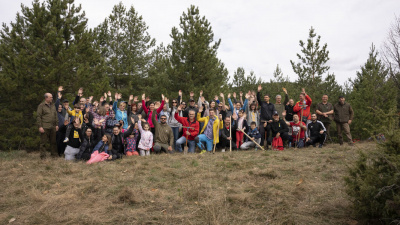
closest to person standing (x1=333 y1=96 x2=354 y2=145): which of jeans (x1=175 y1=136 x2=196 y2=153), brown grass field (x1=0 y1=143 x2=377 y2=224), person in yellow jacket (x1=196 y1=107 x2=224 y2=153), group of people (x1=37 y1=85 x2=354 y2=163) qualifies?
group of people (x1=37 y1=85 x2=354 y2=163)

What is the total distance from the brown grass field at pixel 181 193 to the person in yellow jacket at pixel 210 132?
256 cm

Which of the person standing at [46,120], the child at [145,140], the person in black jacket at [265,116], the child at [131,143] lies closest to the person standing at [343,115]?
the person in black jacket at [265,116]

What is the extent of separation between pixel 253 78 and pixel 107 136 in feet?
61.8

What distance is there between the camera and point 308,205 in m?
4.09

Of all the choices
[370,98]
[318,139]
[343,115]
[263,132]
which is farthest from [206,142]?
[370,98]

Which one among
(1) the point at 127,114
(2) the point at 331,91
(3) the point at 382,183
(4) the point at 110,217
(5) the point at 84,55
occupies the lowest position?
(4) the point at 110,217

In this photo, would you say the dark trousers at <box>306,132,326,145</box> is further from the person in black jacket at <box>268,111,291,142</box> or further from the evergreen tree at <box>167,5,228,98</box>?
the evergreen tree at <box>167,5,228,98</box>

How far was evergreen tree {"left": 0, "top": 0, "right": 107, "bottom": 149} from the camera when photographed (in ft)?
40.1

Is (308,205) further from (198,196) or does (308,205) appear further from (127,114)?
(127,114)

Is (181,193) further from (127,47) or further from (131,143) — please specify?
(127,47)

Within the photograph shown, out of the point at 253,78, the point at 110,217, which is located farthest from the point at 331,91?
the point at 110,217

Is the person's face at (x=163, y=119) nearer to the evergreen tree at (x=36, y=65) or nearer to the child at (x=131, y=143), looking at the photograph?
the child at (x=131, y=143)

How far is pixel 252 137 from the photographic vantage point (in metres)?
10.0

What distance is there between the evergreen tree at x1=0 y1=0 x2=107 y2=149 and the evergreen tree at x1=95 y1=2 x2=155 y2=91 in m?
7.02
